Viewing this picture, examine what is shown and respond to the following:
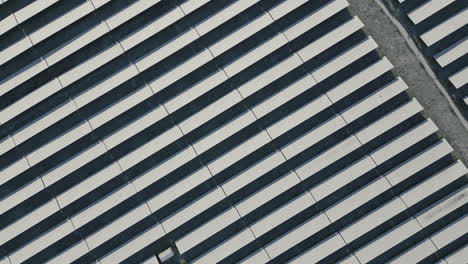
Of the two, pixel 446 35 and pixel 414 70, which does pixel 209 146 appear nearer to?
pixel 414 70

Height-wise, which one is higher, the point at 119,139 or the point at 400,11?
the point at 119,139

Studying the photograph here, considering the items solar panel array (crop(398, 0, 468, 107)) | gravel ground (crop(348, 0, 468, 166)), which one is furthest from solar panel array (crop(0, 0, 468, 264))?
solar panel array (crop(398, 0, 468, 107))

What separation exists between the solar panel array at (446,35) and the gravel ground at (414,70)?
0.46 metres

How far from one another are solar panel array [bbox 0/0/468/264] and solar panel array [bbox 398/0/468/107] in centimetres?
197

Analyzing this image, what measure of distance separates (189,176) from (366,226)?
655 cm

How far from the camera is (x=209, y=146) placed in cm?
1498

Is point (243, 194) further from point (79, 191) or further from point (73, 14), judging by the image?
point (73, 14)

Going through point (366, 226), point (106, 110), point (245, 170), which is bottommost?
point (366, 226)

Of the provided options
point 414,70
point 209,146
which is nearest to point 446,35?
point 414,70

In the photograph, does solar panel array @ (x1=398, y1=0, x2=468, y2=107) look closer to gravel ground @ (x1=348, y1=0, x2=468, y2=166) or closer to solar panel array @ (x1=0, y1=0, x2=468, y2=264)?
gravel ground @ (x1=348, y1=0, x2=468, y2=166)

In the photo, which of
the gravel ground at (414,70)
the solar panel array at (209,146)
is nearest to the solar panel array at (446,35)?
the gravel ground at (414,70)

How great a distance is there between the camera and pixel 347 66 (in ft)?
50.0

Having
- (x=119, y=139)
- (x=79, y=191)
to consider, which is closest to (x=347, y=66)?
(x=119, y=139)

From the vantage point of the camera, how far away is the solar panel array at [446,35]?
15.3 metres
